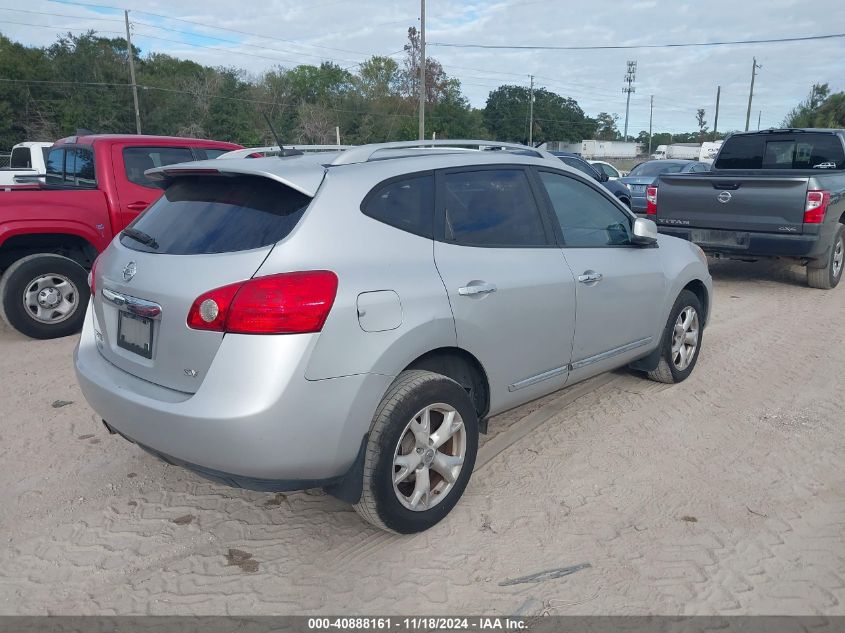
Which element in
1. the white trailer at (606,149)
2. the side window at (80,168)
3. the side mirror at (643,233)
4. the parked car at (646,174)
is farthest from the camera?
the white trailer at (606,149)

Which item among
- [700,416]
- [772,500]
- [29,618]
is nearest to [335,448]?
[29,618]

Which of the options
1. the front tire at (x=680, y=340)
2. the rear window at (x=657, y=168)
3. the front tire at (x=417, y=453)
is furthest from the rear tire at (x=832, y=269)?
the rear window at (x=657, y=168)

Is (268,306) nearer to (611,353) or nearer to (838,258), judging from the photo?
(611,353)

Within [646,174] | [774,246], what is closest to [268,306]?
[774,246]

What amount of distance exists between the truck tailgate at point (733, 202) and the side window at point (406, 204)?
6.12 meters

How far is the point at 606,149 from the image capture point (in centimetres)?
8256

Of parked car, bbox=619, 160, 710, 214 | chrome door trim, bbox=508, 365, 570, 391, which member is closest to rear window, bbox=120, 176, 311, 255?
chrome door trim, bbox=508, 365, 570, 391

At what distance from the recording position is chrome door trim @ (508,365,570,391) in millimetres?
3693

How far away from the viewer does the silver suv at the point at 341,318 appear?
267 centimetres

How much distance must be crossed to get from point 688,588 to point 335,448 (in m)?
1.57

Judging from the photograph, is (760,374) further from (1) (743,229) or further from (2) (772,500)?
(1) (743,229)

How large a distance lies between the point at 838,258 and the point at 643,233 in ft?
19.4

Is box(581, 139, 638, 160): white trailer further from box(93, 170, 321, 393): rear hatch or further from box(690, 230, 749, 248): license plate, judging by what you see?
box(93, 170, 321, 393): rear hatch

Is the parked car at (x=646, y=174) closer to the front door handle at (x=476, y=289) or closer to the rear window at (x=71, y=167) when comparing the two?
the rear window at (x=71, y=167)
